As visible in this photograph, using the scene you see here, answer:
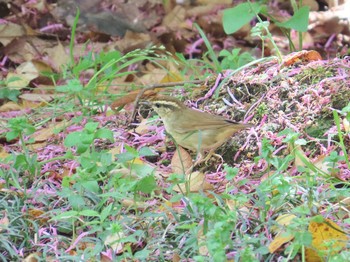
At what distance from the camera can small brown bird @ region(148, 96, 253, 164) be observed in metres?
4.22

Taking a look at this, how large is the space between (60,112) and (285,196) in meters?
2.08

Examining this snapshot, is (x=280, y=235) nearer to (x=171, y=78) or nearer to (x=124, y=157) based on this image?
(x=124, y=157)

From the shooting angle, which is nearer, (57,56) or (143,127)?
(143,127)

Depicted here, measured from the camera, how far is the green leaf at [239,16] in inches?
203

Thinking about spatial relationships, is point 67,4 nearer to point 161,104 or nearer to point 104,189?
point 161,104

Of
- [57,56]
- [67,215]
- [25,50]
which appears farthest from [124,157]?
[25,50]

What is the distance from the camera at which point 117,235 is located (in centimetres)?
351

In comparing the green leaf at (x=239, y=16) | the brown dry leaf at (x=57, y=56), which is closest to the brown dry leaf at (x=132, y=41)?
the brown dry leaf at (x=57, y=56)

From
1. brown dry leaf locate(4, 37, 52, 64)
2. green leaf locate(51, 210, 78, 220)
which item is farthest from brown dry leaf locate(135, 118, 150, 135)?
brown dry leaf locate(4, 37, 52, 64)

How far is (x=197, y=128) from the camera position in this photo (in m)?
4.25

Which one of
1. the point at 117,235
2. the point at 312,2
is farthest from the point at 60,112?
the point at 312,2

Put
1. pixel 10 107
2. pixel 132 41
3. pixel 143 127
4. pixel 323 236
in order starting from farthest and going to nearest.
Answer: pixel 132 41
pixel 10 107
pixel 143 127
pixel 323 236

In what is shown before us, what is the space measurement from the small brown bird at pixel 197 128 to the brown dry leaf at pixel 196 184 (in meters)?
0.15

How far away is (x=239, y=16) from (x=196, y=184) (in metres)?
1.58
